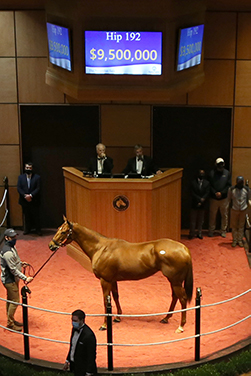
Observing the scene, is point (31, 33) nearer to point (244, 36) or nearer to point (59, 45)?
point (59, 45)

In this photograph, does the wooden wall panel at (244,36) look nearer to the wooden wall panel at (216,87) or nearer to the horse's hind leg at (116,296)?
the wooden wall panel at (216,87)

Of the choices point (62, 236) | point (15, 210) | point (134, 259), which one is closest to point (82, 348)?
point (134, 259)

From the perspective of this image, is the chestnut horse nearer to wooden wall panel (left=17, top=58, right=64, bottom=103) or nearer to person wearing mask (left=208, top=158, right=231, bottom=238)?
person wearing mask (left=208, top=158, right=231, bottom=238)

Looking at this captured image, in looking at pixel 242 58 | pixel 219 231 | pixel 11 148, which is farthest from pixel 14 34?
pixel 219 231

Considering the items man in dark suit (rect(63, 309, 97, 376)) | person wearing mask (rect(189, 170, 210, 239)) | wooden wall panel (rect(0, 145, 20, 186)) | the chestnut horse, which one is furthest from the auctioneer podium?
man in dark suit (rect(63, 309, 97, 376))

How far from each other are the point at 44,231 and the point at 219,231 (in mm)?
4038

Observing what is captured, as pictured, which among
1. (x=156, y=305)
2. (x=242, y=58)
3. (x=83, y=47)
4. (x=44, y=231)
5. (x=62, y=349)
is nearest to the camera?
(x=62, y=349)

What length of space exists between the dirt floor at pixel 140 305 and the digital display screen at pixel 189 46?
12.6 feet

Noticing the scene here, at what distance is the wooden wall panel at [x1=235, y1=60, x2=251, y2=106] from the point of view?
1250 centimetres

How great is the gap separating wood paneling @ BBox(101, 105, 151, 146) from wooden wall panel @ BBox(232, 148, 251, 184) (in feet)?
6.54

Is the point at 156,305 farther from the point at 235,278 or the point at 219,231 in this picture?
the point at 219,231

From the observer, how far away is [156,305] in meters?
9.61

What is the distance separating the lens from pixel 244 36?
12375mm

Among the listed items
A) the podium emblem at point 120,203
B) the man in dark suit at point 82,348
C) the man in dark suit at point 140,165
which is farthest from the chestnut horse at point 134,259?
the man in dark suit at point 140,165
